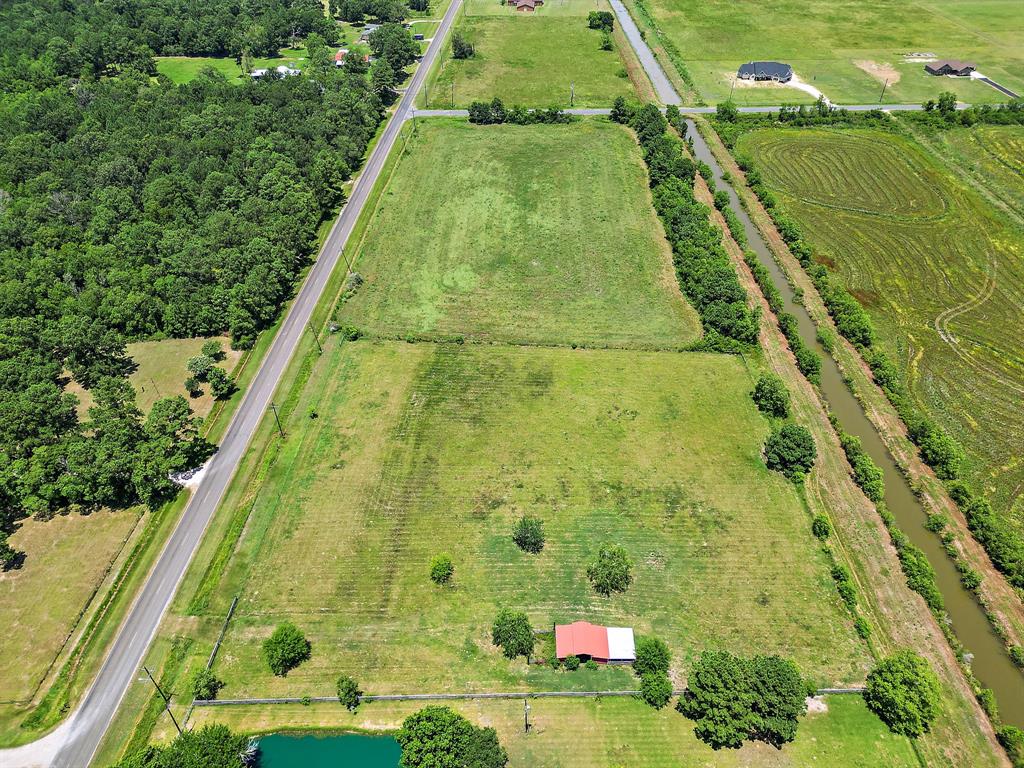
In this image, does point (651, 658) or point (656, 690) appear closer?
point (656, 690)

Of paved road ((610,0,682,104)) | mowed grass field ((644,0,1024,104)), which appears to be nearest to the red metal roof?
paved road ((610,0,682,104))

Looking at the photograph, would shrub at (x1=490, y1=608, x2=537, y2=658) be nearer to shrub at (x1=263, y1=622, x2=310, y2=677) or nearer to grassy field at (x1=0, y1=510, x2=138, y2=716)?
shrub at (x1=263, y1=622, x2=310, y2=677)

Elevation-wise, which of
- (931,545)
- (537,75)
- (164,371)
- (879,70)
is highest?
(879,70)

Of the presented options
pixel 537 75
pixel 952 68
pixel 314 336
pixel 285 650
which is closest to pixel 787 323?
pixel 314 336

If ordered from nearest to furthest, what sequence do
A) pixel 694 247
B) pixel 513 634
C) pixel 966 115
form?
pixel 513 634 < pixel 694 247 < pixel 966 115

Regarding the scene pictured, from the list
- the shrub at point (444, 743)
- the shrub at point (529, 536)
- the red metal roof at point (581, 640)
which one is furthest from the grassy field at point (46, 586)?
the red metal roof at point (581, 640)

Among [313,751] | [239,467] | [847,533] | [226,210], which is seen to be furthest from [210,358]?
[847,533]

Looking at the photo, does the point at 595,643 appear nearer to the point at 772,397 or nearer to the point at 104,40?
the point at 772,397
